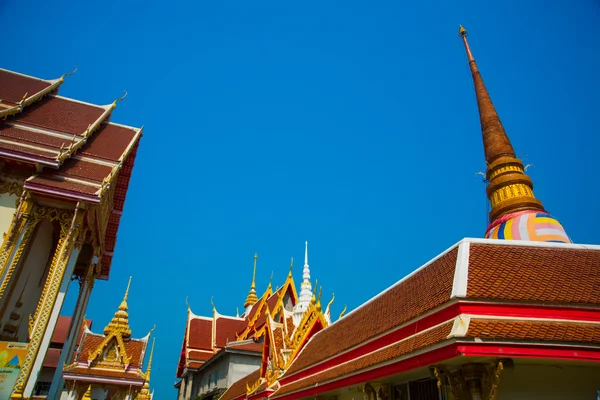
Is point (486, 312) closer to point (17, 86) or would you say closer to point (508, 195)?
point (508, 195)

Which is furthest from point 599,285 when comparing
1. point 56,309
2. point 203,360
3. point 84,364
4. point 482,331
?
point 203,360

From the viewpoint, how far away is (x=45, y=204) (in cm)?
1180

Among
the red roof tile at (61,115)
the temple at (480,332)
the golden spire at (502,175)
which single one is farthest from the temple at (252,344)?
the red roof tile at (61,115)

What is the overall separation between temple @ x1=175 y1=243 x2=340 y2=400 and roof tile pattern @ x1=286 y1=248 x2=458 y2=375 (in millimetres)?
1672

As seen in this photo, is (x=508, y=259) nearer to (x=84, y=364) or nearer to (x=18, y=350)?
→ (x=18, y=350)

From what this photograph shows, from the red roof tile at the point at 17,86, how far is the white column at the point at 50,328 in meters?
5.90

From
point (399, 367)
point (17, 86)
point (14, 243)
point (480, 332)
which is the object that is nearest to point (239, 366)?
point (14, 243)

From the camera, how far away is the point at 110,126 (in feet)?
54.5

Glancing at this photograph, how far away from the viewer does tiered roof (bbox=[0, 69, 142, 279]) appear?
11656 mm

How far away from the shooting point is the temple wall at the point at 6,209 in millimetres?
11339

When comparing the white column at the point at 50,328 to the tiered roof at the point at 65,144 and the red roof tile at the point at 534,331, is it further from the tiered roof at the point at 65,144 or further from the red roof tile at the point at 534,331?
the red roof tile at the point at 534,331

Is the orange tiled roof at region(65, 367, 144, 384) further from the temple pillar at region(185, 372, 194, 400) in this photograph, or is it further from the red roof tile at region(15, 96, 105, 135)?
the temple pillar at region(185, 372, 194, 400)

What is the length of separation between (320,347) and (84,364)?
7.86 meters

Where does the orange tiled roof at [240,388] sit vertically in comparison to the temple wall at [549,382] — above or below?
above
